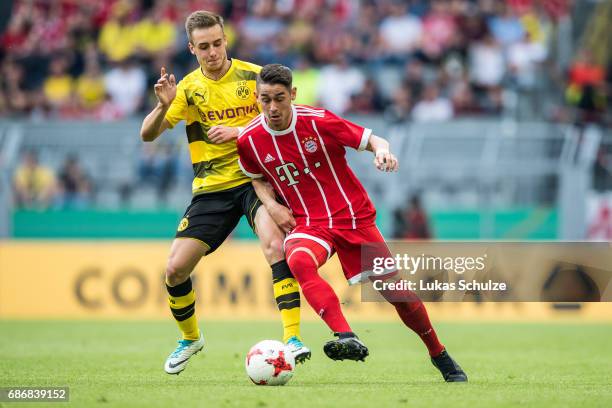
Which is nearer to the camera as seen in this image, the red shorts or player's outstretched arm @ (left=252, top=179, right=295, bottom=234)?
the red shorts

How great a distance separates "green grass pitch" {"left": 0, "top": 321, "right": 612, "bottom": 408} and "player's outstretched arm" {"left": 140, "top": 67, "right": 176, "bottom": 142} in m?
1.79

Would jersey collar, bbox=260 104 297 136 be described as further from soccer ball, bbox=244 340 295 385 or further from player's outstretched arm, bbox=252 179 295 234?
soccer ball, bbox=244 340 295 385

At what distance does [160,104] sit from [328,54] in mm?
12098

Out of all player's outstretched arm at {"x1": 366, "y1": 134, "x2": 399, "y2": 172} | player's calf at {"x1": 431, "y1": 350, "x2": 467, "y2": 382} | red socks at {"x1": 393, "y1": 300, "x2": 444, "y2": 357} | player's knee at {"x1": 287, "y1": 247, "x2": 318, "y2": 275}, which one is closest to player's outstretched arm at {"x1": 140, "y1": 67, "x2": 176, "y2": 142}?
player's knee at {"x1": 287, "y1": 247, "x2": 318, "y2": 275}

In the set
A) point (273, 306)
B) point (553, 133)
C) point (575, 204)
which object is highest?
point (553, 133)

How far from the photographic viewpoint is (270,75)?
298 inches

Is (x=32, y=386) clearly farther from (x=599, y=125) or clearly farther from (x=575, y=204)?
(x=599, y=125)

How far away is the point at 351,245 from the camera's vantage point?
7.86m

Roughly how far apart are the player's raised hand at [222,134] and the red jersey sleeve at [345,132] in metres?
0.80

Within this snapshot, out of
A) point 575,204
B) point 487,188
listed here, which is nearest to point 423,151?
point 487,188

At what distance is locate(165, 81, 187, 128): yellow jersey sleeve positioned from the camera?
27.6ft

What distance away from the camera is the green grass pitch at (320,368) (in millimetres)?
6812

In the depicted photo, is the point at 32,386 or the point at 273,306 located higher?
the point at 32,386

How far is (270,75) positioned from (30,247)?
33.9 ft
